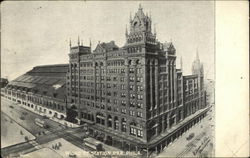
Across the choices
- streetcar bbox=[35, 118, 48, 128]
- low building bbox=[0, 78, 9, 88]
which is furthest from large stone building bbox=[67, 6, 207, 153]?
low building bbox=[0, 78, 9, 88]

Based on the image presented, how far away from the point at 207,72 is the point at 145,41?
2.81ft

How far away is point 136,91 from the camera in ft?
11.0

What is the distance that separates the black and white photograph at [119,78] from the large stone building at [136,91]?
0.01 metres

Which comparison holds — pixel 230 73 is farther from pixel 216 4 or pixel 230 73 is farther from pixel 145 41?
pixel 145 41

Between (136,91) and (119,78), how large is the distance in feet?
0.85

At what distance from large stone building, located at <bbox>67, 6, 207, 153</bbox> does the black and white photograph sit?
11mm

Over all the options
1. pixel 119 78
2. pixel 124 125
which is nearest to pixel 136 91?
pixel 119 78

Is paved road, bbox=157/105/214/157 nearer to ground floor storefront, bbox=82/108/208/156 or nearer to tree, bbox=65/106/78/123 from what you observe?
ground floor storefront, bbox=82/108/208/156

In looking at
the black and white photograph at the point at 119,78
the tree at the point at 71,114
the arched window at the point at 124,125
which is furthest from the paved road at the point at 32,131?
the arched window at the point at 124,125

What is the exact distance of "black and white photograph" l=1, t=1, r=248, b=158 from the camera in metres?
3.37

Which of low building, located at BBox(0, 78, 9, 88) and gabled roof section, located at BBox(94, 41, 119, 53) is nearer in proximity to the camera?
gabled roof section, located at BBox(94, 41, 119, 53)

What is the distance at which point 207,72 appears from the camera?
11.6ft

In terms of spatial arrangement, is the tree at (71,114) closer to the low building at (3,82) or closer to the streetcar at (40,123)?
the streetcar at (40,123)

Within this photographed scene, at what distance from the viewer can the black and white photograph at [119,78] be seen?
11.1 ft
